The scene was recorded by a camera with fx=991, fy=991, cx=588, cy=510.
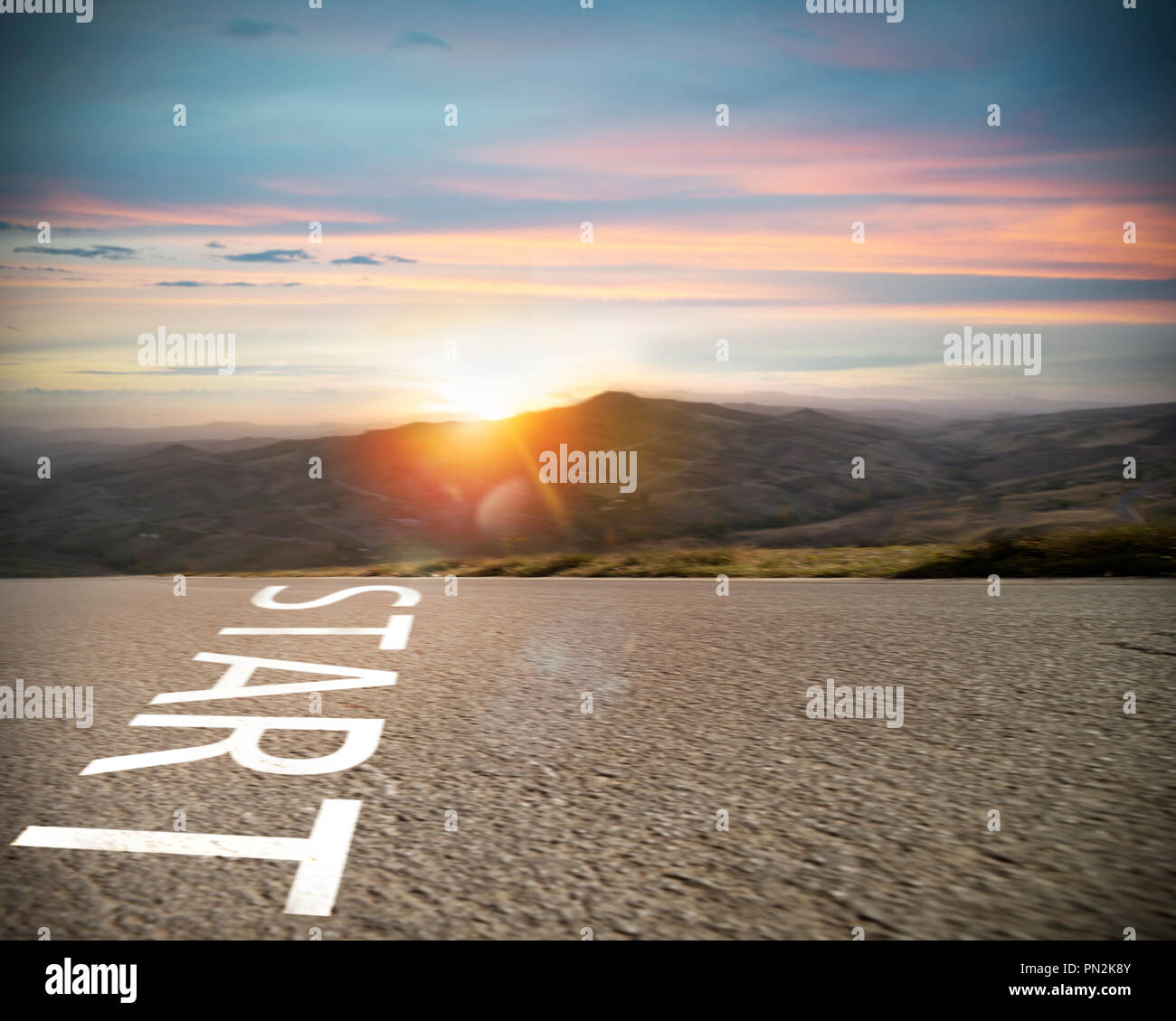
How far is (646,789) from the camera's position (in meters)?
4.96

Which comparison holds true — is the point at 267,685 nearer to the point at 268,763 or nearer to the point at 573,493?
the point at 268,763

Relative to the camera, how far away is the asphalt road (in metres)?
3.56

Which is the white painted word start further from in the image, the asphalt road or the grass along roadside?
the grass along roadside

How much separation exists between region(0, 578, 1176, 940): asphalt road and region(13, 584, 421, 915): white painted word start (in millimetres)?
90

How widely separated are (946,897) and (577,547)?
1801 inches

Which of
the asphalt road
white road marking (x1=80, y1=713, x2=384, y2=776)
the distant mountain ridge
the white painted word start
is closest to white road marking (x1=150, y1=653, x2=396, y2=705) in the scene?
the white painted word start

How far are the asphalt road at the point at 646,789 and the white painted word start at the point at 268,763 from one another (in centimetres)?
9

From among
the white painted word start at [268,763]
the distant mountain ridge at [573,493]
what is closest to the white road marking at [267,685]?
the white painted word start at [268,763]

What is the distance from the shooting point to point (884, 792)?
192 inches

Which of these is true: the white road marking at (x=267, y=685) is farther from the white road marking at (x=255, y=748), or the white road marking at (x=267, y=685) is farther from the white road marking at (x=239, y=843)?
the white road marking at (x=239, y=843)

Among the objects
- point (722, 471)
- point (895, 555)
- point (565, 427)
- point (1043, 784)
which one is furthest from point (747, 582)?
point (565, 427)

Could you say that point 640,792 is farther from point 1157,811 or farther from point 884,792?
point 1157,811

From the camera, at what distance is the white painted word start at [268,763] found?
13.3 feet

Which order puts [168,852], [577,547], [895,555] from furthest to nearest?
[577,547] < [895,555] < [168,852]
